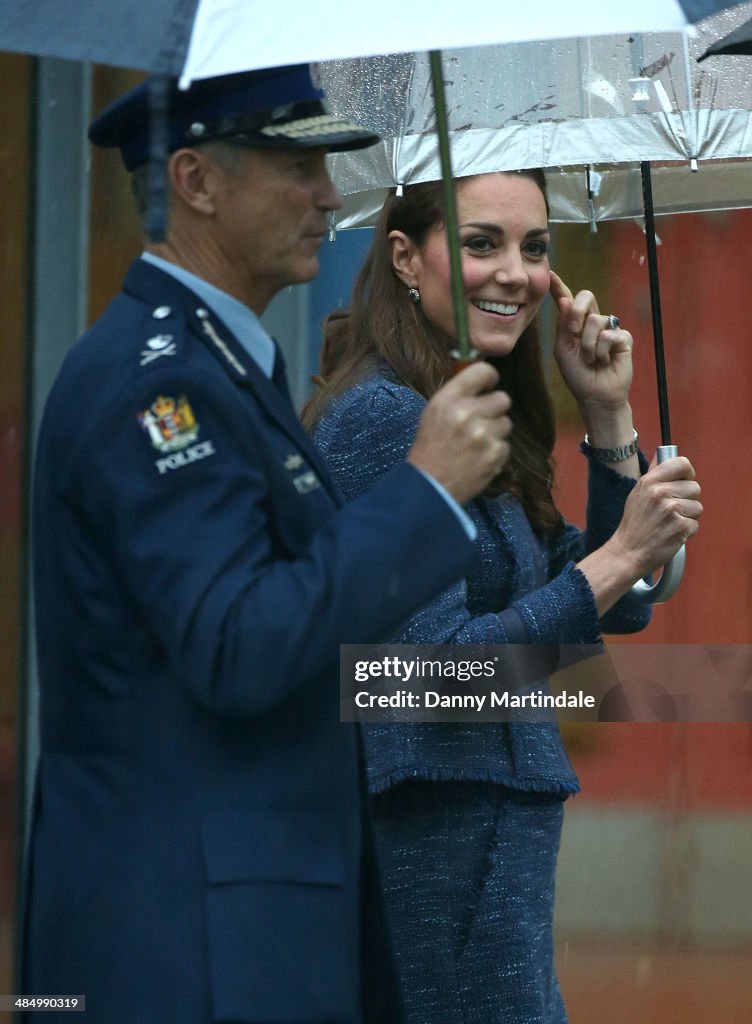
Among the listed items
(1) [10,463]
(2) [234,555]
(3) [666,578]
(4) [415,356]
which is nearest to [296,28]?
(2) [234,555]

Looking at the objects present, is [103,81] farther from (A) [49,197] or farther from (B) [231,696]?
(B) [231,696]

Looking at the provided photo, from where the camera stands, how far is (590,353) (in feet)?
11.3

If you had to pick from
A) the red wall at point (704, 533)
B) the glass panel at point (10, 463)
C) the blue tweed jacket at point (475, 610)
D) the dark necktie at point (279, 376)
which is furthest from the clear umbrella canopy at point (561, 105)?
the red wall at point (704, 533)

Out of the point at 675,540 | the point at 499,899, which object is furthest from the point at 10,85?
the point at 499,899

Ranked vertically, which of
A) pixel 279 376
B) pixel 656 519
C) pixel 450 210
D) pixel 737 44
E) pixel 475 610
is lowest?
pixel 475 610

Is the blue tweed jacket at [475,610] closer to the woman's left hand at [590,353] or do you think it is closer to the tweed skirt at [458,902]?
the tweed skirt at [458,902]

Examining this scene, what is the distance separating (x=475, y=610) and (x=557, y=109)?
3.19ft

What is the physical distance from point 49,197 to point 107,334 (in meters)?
2.96

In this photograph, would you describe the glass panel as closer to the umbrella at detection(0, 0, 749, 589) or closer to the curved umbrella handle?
the curved umbrella handle

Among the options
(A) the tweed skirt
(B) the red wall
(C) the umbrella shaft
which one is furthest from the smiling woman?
(B) the red wall

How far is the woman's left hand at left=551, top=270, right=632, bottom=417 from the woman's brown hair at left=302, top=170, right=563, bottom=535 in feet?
0.24

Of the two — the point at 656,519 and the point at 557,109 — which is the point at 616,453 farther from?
the point at 557,109

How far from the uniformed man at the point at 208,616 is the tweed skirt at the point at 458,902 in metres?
0.62

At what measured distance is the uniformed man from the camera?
1998 mm
